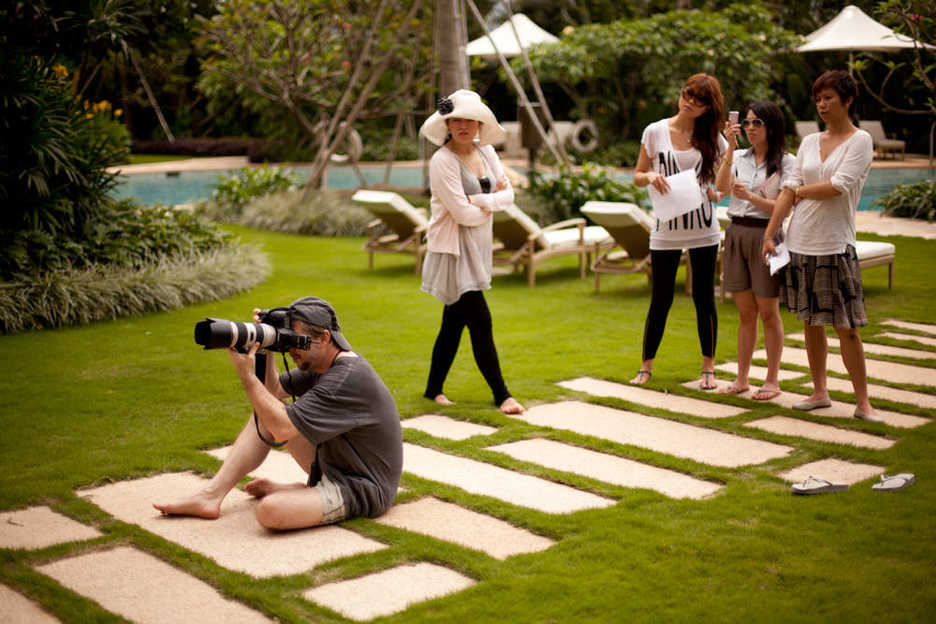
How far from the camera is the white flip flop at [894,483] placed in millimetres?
4070

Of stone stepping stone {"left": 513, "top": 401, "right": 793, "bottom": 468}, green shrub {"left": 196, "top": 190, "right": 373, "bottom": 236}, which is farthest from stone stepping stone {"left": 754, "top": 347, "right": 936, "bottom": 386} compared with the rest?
green shrub {"left": 196, "top": 190, "right": 373, "bottom": 236}

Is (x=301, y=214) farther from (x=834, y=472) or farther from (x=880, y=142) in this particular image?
(x=880, y=142)

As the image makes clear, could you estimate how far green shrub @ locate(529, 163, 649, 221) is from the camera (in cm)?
1155

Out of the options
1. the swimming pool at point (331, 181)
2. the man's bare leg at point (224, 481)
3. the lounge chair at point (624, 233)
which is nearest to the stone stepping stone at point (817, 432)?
the man's bare leg at point (224, 481)

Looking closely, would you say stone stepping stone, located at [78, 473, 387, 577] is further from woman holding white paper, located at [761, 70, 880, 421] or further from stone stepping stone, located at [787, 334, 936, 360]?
stone stepping stone, located at [787, 334, 936, 360]

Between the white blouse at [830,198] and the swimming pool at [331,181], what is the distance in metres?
11.1

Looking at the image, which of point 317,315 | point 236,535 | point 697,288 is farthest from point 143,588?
point 697,288

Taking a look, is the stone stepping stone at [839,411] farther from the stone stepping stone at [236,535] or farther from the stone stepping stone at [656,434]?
the stone stepping stone at [236,535]

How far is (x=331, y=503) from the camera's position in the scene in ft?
12.3

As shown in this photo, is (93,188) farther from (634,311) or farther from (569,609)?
(569,609)

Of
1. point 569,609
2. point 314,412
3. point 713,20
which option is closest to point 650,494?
point 569,609

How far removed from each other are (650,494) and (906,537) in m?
0.95

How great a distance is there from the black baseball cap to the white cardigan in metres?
1.61

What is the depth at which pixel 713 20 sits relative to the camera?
19.8m
